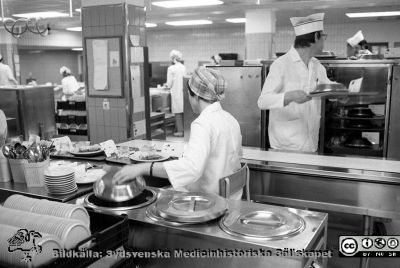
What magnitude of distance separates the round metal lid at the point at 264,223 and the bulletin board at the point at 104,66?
9.87ft

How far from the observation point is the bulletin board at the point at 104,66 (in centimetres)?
439

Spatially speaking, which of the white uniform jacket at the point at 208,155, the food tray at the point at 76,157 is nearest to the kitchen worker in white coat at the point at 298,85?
→ the white uniform jacket at the point at 208,155

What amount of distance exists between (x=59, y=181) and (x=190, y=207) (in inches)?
30.6

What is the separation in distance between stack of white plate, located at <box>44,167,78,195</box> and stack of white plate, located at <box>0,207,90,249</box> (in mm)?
501

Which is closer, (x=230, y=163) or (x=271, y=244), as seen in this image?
(x=271, y=244)

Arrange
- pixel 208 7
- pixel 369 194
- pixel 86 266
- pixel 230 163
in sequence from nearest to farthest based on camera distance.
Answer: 1. pixel 86 266
2. pixel 230 163
3. pixel 369 194
4. pixel 208 7

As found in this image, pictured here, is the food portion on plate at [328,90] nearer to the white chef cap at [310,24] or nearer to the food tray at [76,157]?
the white chef cap at [310,24]

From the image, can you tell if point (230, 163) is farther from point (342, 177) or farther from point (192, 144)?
point (342, 177)

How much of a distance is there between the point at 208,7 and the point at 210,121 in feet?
19.2

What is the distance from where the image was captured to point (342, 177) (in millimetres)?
2611

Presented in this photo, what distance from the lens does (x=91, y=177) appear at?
7.82ft

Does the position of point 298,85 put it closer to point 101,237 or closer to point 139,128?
point 139,128

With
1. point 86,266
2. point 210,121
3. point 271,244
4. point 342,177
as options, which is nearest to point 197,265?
point 271,244

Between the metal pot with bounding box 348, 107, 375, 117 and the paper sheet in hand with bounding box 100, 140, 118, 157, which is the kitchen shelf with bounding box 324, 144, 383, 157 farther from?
the paper sheet in hand with bounding box 100, 140, 118, 157
